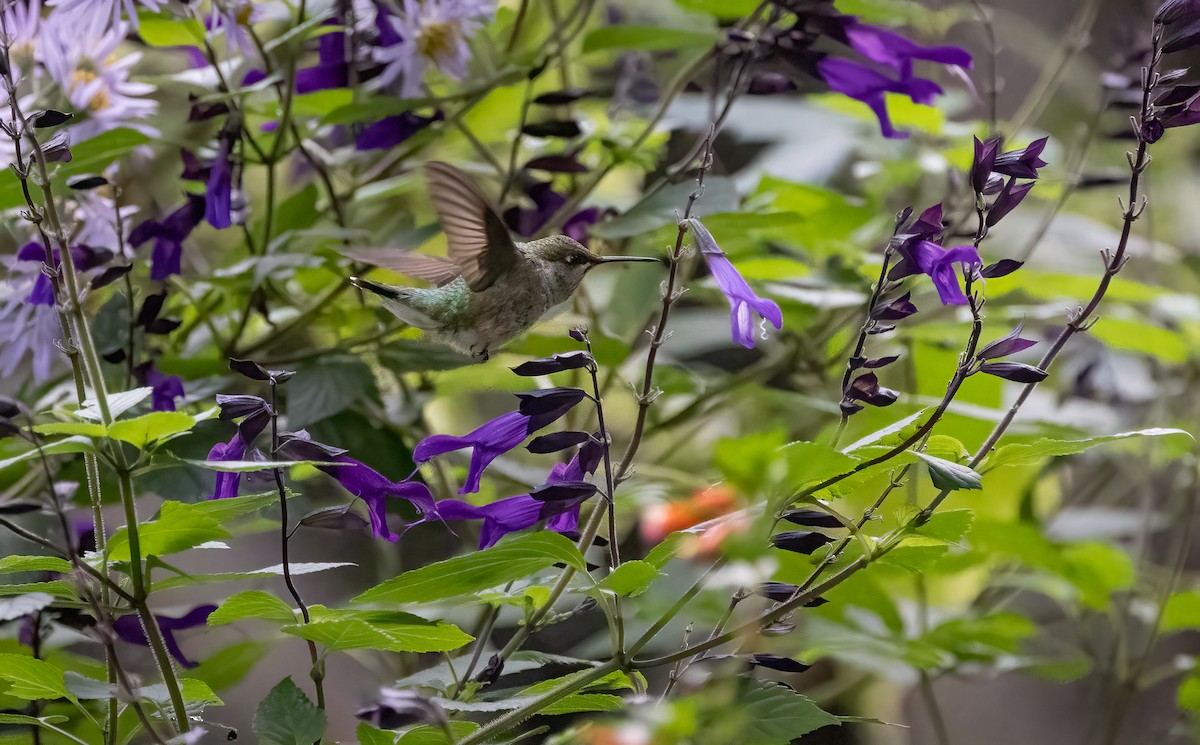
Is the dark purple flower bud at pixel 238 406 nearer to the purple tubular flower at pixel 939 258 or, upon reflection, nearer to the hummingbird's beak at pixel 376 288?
the hummingbird's beak at pixel 376 288

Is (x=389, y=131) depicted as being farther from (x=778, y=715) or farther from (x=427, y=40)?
(x=778, y=715)

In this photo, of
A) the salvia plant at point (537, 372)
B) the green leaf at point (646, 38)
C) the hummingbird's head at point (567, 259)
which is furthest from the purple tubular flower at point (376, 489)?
the green leaf at point (646, 38)

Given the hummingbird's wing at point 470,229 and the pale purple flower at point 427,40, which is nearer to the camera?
the hummingbird's wing at point 470,229

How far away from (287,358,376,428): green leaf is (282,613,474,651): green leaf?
378mm

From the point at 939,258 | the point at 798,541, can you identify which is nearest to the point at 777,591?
the point at 798,541

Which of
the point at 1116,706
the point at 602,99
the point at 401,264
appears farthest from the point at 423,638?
the point at 602,99

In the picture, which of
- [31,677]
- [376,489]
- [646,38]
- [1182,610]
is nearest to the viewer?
[31,677]

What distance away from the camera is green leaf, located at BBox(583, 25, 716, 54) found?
122 cm

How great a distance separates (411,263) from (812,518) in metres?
0.54

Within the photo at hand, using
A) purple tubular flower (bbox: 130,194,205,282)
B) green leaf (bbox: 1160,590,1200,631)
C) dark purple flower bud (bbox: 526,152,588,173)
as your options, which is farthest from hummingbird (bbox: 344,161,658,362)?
green leaf (bbox: 1160,590,1200,631)

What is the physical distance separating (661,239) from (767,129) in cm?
101

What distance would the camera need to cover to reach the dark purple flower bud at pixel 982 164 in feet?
2.30

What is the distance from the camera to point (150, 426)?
658 mm

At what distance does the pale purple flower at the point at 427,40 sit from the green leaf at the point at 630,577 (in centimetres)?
73
